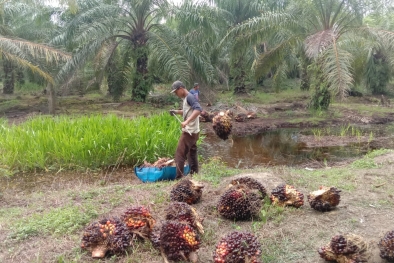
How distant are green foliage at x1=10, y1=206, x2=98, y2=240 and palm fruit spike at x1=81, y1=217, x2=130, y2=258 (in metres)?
0.41

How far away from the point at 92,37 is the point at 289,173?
920 centimetres

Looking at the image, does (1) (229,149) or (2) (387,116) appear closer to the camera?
(1) (229,149)

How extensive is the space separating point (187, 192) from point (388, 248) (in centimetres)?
179

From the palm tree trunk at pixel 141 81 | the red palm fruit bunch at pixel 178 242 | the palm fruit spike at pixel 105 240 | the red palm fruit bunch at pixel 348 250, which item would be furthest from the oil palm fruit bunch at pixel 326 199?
the palm tree trunk at pixel 141 81

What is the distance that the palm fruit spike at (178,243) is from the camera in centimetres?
264

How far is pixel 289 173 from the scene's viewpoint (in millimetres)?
4777

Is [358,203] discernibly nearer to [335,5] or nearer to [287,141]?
[287,141]

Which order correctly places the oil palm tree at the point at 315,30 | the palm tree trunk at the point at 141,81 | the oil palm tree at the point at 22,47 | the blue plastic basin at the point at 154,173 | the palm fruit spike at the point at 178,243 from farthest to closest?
the palm tree trunk at the point at 141,81, the oil palm tree at the point at 315,30, the oil palm tree at the point at 22,47, the blue plastic basin at the point at 154,173, the palm fruit spike at the point at 178,243

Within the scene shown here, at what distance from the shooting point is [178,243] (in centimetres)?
264

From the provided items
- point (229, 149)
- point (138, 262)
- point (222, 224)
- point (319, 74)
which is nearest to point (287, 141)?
point (229, 149)

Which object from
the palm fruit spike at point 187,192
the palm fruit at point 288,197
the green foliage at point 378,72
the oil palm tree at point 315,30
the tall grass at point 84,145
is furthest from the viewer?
the green foliage at point 378,72

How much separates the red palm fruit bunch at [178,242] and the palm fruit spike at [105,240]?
11.2 inches

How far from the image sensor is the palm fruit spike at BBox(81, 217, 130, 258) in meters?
2.73

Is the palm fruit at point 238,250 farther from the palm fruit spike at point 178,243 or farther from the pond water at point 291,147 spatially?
the pond water at point 291,147
